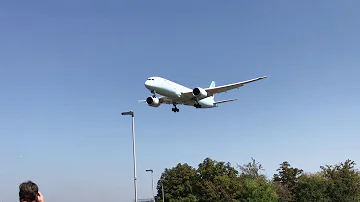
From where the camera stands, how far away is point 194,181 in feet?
294

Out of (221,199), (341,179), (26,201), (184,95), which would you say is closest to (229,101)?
(184,95)

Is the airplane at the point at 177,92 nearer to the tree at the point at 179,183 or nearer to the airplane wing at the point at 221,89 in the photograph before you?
the airplane wing at the point at 221,89

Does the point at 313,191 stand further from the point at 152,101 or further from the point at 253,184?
the point at 152,101

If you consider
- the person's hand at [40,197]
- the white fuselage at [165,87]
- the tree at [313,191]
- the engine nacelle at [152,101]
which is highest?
the white fuselage at [165,87]

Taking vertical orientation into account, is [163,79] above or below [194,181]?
above

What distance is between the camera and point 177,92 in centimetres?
4706

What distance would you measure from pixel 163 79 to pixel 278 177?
56.2 m

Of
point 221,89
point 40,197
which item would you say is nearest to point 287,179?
point 221,89

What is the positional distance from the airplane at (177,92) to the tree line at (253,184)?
3329 centimetres

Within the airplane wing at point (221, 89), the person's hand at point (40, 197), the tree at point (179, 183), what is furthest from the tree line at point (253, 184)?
the person's hand at point (40, 197)

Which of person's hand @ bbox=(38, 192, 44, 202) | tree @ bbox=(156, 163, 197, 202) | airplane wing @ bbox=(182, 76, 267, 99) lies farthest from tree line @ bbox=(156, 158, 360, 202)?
person's hand @ bbox=(38, 192, 44, 202)

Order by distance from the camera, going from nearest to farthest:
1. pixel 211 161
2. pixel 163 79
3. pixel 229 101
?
pixel 163 79
pixel 229 101
pixel 211 161

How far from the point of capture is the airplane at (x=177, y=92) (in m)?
45.7

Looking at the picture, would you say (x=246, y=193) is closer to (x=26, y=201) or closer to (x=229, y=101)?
(x=229, y=101)
